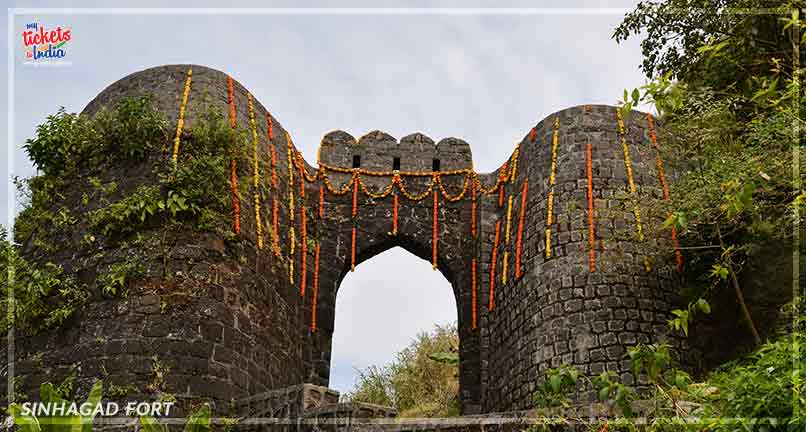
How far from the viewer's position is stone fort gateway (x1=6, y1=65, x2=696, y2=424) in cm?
914

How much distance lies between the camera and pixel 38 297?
9516 mm

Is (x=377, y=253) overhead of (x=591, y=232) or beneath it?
overhead

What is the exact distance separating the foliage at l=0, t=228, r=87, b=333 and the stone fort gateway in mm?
163

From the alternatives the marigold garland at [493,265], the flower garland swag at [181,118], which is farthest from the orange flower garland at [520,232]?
the flower garland swag at [181,118]

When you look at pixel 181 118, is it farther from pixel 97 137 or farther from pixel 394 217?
pixel 394 217

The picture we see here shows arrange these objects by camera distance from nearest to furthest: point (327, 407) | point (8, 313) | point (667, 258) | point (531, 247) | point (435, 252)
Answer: point (327, 407)
point (8, 313)
point (667, 258)
point (531, 247)
point (435, 252)

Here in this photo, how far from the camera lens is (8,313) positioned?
378 inches

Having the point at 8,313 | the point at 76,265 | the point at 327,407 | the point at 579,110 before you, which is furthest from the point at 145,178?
the point at 579,110

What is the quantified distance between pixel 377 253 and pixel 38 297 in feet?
17.3

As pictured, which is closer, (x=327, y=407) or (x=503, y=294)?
(x=327, y=407)

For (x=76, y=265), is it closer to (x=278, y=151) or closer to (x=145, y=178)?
(x=145, y=178)

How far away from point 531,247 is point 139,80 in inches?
203

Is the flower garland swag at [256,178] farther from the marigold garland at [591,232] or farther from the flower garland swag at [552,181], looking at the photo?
the marigold garland at [591,232]

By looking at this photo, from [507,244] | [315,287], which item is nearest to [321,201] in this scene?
[315,287]
